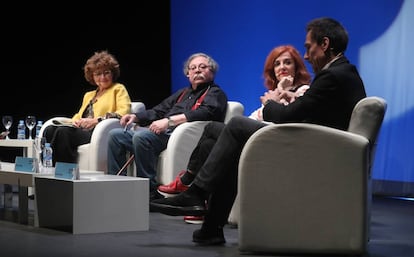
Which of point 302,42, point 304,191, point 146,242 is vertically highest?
point 302,42

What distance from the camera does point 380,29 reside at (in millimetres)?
5613

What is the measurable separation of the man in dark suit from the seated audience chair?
0.48ft

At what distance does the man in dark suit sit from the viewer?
10.1 ft

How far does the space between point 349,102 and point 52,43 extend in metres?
4.29

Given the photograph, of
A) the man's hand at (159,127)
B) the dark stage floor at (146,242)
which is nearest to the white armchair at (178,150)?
the man's hand at (159,127)

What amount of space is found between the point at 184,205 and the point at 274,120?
523mm

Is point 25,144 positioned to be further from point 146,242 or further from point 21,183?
point 146,242

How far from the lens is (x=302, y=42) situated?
6066mm

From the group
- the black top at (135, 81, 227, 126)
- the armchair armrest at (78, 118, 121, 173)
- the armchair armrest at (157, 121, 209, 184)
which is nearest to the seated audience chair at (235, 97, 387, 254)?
the armchair armrest at (157, 121, 209, 184)

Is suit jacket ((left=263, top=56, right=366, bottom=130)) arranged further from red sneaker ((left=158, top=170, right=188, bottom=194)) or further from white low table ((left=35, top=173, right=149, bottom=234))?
white low table ((left=35, top=173, right=149, bottom=234))

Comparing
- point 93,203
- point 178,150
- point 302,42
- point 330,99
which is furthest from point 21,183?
point 302,42

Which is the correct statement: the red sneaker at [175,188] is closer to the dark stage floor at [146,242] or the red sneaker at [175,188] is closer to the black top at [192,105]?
the dark stage floor at [146,242]

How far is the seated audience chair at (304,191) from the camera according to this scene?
289 cm

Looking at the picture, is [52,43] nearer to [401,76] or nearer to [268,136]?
[401,76]
